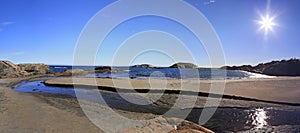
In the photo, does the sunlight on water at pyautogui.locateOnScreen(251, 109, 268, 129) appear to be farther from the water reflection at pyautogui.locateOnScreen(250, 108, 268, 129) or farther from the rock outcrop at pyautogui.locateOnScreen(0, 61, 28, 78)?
the rock outcrop at pyautogui.locateOnScreen(0, 61, 28, 78)

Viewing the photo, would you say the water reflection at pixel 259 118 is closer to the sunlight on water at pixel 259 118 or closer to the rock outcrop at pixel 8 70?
the sunlight on water at pixel 259 118

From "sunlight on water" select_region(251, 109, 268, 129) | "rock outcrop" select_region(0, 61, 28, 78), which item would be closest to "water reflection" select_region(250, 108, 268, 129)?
"sunlight on water" select_region(251, 109, 268, 129)

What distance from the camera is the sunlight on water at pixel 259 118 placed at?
35.9 feet

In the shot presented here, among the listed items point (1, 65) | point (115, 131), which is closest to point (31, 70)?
point (1, 65)

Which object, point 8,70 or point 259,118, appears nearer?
point 259,118

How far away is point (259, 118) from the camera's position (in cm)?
1220

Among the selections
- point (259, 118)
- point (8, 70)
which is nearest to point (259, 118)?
point (259, 118)

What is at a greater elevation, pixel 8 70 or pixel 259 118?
pixel 8 70

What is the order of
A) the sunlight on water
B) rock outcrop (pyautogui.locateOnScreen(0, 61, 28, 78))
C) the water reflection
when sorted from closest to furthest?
the water reflection
the sunlight on water
rock outcrop (pyautogui.locateOnScreen(0, 61, 28, 78))

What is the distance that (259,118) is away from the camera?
12.2 m

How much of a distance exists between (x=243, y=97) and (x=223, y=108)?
5261mm

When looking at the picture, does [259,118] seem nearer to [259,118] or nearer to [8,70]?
[259,118]

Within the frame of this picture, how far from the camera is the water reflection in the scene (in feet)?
35.4

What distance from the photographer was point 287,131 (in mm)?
9734
